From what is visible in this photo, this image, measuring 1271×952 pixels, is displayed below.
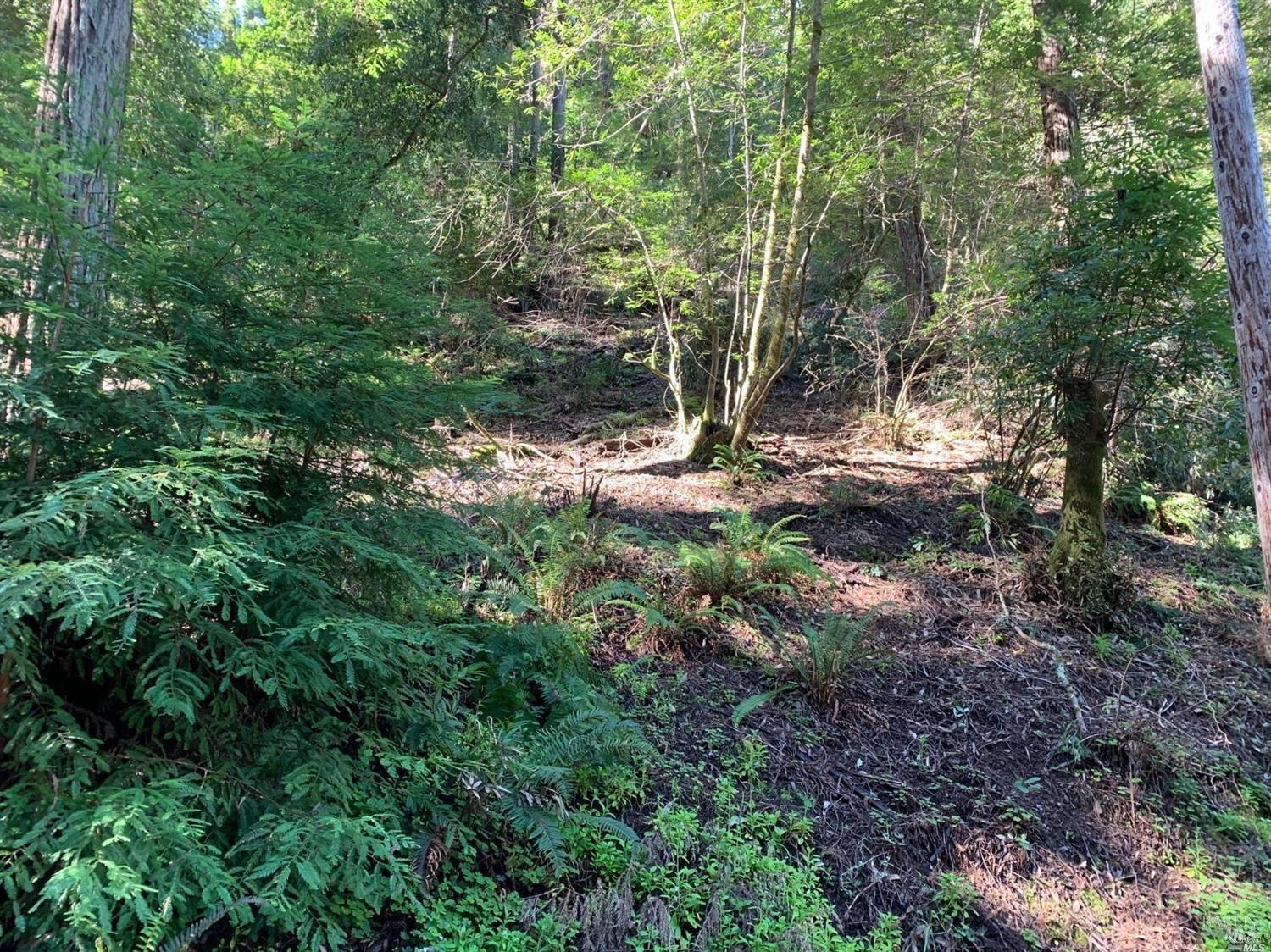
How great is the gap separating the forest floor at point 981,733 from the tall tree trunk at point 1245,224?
1410 millimetres

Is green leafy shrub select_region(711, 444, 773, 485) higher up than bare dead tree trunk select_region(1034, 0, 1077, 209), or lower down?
lower down

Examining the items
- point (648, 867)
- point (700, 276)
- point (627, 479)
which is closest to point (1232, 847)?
point (648, 867)

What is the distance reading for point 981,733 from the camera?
14.2ft

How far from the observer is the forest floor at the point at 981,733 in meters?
3.25

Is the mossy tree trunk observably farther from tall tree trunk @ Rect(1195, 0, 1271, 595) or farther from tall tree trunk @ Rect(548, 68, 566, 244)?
tall tree trunk @ Rect(548, 68, 566, 244)

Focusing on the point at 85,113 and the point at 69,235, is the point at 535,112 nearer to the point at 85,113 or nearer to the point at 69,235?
the point at 85,113

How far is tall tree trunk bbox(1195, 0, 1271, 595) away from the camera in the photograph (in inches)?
160

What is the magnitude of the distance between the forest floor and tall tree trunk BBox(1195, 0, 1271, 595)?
4.63ft

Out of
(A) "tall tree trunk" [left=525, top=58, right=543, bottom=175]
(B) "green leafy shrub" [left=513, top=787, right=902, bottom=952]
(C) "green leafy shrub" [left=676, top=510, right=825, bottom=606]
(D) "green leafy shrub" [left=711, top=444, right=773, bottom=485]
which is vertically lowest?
(B) "green leafy shrub" [left=513, top=787, right=902, bottom=952]

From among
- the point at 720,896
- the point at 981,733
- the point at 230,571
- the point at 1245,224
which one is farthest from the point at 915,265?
the point at 230,571

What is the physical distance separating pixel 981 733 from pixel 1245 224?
A: 361cm

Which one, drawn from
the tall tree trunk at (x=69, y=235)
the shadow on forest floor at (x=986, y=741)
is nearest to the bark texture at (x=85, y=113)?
the tall tree trunk at (x=69, y=235)

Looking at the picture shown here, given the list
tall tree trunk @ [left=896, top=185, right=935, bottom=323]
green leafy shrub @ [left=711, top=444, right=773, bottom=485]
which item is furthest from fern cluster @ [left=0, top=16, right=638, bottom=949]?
tall tree trunk @ [left=896, top=185, right=935, bottom=323]

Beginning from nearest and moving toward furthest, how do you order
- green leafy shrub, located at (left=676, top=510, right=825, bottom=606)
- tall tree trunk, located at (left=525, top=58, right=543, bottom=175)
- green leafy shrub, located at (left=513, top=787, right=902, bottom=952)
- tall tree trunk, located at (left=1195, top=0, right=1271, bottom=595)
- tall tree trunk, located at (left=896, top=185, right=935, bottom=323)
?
green leafy shrub, located at (left=513, top=787, right=902, bottom=952) < tall tree trunk, located at (left=1195, top=0, right=1271, bottom=595) < green leafy shrub, located at (left=676, top=510, right=825, bottom=606) < tall tree trunk, located at (left=525, top=58, right=543, bottom=175) < tall tree trunk, located at (left=896, top=185, right=935, bottom=323)
